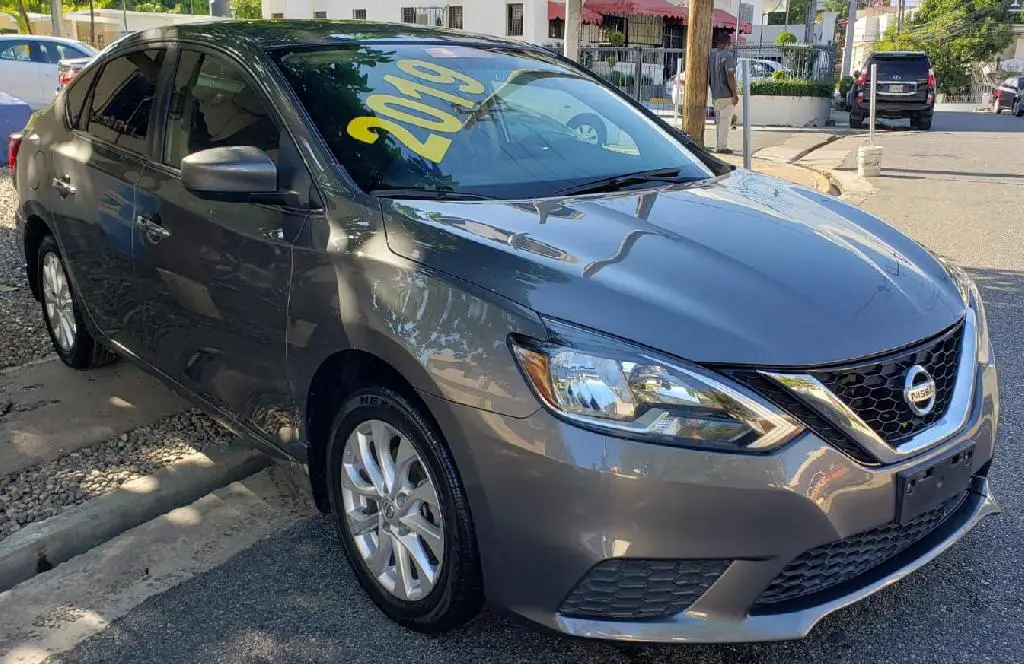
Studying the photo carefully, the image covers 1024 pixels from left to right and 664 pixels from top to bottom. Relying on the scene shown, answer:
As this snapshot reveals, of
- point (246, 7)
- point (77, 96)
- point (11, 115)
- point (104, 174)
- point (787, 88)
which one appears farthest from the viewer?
point (246, 7)

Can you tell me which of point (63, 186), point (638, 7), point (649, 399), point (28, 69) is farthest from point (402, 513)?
point (638, 7)

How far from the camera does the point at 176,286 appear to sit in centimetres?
338

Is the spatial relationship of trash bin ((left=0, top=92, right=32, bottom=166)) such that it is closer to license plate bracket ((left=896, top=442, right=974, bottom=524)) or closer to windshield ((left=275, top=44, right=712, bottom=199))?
windshield ((left=275, top=44, right=712, bottom=199))

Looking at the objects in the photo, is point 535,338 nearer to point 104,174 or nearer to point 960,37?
point 104,174

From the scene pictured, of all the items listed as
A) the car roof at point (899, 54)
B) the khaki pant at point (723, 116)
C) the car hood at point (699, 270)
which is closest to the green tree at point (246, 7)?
the car roof at point (899, 54)

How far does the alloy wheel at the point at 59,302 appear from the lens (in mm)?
4578

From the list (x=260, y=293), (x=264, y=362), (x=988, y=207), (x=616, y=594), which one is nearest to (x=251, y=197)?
(x=260, y=293)

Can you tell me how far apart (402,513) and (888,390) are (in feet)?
4.32

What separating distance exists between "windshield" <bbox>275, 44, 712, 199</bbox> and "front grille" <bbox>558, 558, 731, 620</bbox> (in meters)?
1.28

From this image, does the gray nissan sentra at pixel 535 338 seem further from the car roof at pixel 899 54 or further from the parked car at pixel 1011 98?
the parked car at pixel 1011 98

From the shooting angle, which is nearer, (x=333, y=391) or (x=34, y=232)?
(x=333, y=391)

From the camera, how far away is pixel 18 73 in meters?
16.8

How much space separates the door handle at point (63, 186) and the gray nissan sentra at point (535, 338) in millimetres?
517

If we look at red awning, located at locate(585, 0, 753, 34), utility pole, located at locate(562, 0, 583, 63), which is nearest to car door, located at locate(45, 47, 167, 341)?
utility pole, located at locate(562, 0, 583, 63)
